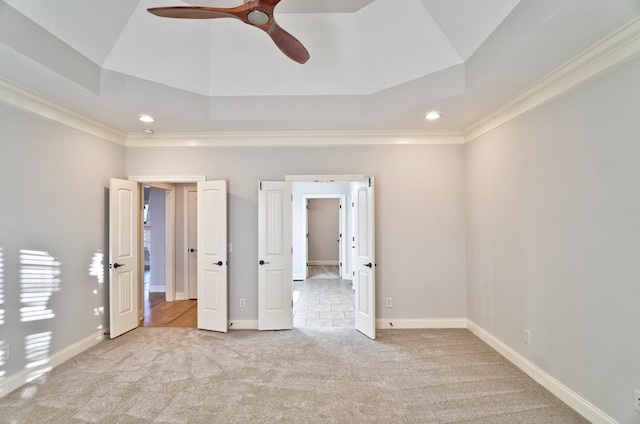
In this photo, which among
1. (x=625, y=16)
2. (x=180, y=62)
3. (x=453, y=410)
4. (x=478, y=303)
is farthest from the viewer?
(x=478, y=303)

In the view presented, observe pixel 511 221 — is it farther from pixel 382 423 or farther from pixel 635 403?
pixel 382 423

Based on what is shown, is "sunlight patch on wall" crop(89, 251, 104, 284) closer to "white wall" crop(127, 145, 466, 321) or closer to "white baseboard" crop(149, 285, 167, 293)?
"white wall" crop(127, 145, 466, 321)

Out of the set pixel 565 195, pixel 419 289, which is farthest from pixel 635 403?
pixel 419 289

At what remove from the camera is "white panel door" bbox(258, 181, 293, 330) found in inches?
157

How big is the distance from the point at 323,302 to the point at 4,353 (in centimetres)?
401

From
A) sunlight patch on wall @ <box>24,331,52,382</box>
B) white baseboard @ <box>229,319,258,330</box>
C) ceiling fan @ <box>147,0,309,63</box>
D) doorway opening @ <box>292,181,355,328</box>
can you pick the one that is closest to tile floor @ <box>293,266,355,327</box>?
doorway opening @ <box>292,181,355,328</box>

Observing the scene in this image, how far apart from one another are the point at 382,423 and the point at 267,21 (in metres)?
2.82

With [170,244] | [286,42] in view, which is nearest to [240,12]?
[286,42]

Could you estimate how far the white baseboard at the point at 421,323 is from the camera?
4.01m

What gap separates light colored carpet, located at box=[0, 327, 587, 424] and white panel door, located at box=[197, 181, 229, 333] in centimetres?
36

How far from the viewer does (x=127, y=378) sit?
279cm

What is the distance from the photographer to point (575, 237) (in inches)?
90.8

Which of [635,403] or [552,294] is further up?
[552,294]

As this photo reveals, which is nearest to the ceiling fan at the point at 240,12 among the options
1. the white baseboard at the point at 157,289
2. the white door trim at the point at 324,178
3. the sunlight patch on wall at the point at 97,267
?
the white door trim at the point at 324,178
